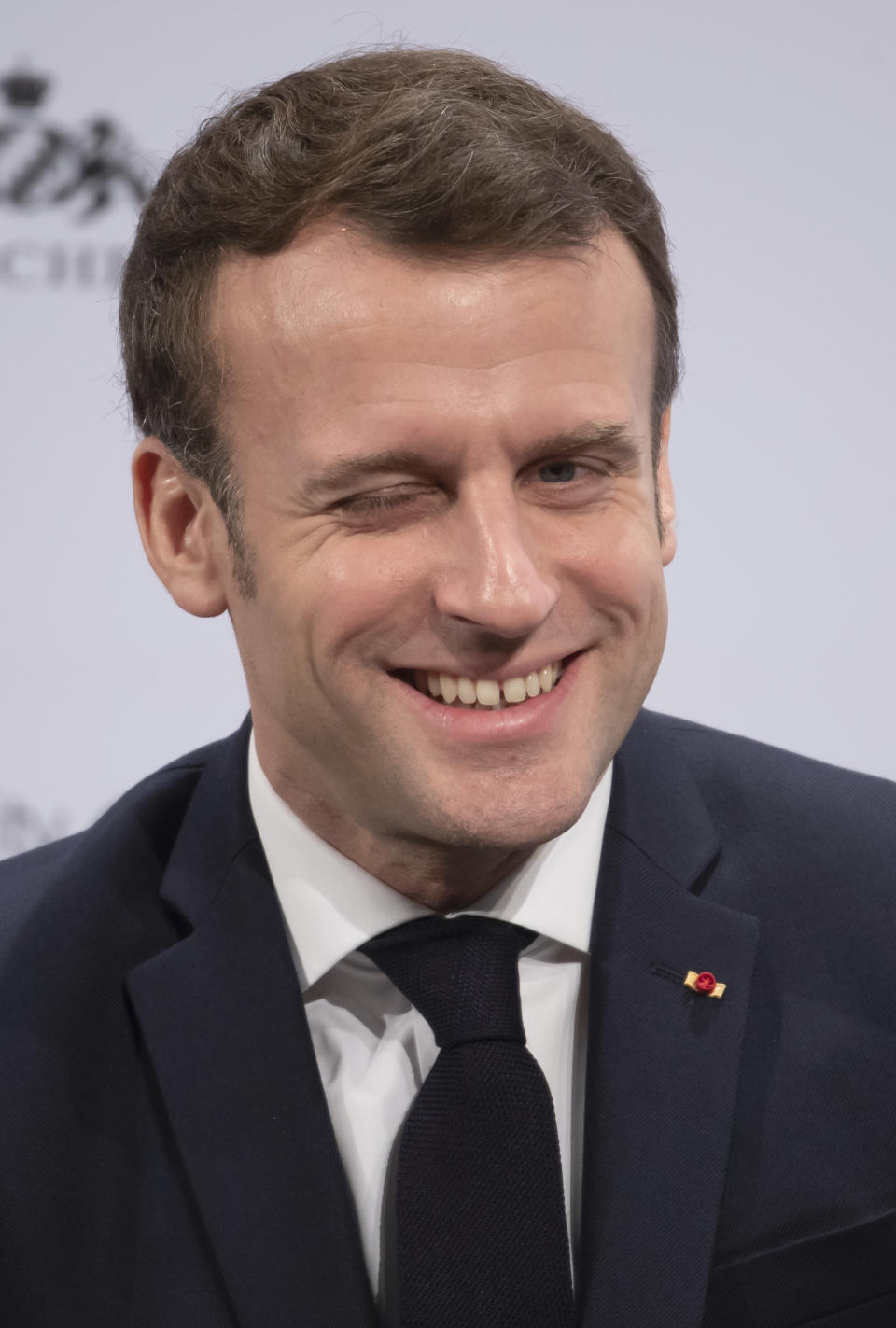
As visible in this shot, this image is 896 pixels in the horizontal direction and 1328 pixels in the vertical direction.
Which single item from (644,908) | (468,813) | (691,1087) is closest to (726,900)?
(644,908)

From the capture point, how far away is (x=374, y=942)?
146 centimetres

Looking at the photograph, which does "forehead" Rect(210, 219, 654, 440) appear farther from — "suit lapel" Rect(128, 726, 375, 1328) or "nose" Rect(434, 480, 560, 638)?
"suit lapel" Rect(128, 726, 375, 1328)

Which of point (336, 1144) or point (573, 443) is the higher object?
point (573, 443)

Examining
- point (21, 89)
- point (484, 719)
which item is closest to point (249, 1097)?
point (484, 719)

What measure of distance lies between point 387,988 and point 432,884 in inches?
4.5

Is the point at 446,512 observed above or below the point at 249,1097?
above

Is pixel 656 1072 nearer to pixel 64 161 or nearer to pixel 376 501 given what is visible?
pixel 376 501

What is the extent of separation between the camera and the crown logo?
2.03m

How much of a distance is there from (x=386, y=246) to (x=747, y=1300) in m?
0.99

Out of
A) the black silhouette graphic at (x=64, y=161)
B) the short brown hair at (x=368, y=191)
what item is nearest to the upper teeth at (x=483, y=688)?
the short brown hair at (x=368, y=191)

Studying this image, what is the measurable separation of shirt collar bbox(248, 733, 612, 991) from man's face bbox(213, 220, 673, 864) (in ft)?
0.33

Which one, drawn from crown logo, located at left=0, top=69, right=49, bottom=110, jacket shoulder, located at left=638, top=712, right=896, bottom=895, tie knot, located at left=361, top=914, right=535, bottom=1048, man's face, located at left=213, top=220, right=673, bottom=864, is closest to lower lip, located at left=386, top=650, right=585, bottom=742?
man's face, located at left=213, top=220, right=673, bottom=864

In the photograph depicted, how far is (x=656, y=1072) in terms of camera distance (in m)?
1.39

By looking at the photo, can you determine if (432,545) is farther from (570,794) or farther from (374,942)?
(374,942)
